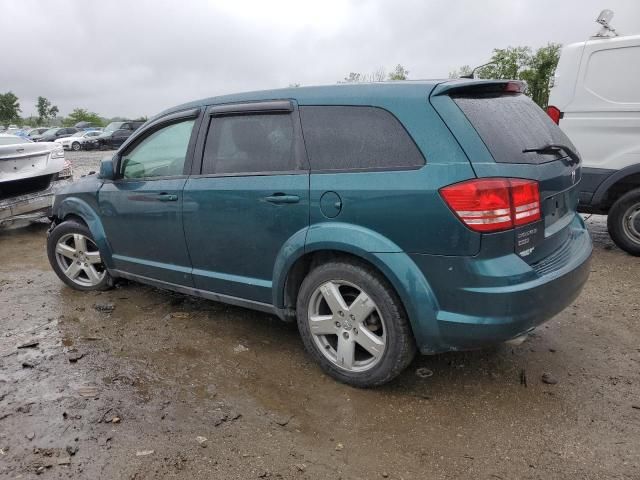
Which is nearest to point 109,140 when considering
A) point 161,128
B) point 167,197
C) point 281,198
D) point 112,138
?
point 112,138

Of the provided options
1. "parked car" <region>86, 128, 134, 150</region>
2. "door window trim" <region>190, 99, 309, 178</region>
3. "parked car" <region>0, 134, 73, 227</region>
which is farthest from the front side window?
"parked car" <region>86, 128, 134, 150</region>

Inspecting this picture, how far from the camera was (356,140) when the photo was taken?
2.94m

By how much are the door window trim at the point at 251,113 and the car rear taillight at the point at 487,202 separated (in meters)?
0.95

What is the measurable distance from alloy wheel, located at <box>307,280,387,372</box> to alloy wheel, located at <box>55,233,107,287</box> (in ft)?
8.30

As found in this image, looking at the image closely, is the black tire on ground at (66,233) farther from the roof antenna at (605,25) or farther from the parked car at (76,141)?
the parked car at (76,141)

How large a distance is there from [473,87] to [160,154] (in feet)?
7.85

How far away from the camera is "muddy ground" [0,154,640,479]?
8.07 ft

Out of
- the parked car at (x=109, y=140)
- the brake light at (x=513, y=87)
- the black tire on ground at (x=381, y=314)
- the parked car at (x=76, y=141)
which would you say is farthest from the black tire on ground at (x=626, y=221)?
the parked car at (x=76, y=141)

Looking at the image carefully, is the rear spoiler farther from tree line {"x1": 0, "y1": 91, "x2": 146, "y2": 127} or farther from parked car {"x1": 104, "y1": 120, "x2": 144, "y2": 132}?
tree line {"x1": 0, "y1": 91, "x2": 146, "y2": 127}

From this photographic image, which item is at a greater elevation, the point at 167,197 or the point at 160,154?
the point at 160,154

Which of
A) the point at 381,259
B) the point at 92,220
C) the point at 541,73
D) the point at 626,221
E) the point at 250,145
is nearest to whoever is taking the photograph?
the point at 381,259

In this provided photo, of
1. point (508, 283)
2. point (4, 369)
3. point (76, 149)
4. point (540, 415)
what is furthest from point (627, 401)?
point (76, 149)

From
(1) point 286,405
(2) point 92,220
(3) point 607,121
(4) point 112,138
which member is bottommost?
(1) point 286,405

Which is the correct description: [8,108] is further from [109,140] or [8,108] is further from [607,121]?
[607,121]
